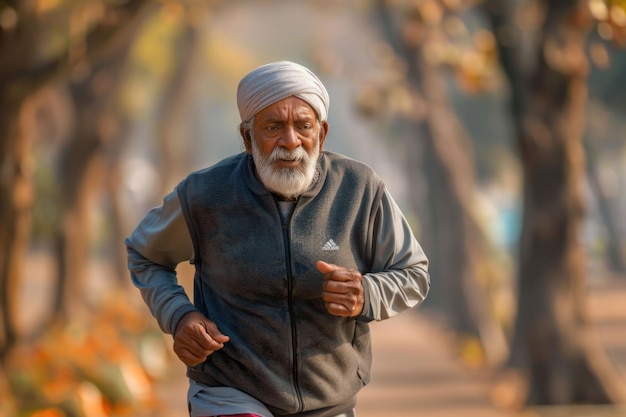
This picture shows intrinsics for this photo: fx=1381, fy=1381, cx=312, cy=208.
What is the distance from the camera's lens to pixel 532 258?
1327cm


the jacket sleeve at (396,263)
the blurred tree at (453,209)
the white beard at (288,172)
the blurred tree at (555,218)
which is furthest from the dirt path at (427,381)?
the white beard at (288,172)

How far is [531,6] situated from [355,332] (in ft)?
40.1

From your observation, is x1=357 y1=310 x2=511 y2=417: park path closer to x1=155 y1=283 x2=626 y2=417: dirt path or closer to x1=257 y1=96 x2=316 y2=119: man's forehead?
x1=155 y1=283 x2=626 y2=417: dirt path

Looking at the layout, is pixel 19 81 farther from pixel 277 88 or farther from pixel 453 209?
pixel 453 209

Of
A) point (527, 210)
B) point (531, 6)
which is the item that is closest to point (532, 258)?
point (527, 210)

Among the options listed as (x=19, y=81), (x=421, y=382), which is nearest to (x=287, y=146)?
(x=19, y=81)

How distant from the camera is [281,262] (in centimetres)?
418

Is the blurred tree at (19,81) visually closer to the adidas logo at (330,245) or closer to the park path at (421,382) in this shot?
the park path at (421,382)

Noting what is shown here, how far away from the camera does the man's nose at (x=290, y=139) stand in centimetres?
422

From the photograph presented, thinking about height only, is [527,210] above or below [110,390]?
above

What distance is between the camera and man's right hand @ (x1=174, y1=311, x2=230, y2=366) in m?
4.06

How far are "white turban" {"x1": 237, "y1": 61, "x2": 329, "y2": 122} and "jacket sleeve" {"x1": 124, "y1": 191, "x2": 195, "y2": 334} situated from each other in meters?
0.39

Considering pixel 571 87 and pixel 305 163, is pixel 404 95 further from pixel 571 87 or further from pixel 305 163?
A: pixel 305 163

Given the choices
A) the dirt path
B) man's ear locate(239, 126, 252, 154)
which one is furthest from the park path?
man's ear locate(239, 126, 252, 154)
